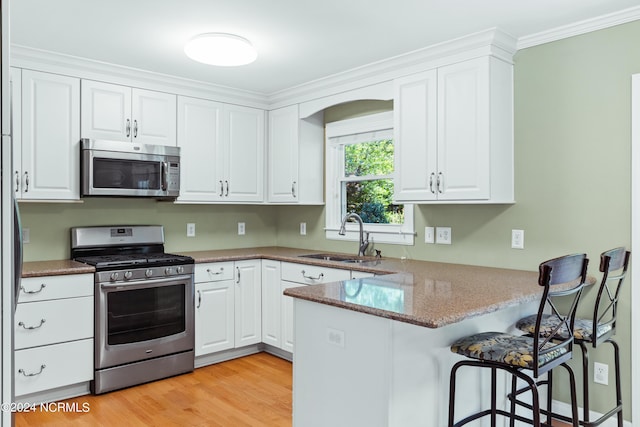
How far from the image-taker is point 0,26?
4.00ft

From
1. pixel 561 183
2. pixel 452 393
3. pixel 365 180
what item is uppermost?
pixel 365 180

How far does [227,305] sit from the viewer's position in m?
3.91

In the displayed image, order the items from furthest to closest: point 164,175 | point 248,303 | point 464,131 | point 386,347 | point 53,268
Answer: point 248,303 < point 164,175 < point 53,268 < point 464,131 < point 386,347

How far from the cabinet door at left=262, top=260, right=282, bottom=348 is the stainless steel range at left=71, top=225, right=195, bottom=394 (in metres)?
0.65

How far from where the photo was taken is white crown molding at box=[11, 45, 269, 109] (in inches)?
128

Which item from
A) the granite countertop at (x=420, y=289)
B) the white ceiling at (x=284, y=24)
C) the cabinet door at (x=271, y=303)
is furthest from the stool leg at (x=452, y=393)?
the cabinet door at (x=271, y=303)

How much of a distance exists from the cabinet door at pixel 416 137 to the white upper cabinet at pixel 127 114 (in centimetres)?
183

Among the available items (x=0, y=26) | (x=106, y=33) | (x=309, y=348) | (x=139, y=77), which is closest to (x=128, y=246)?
(x=139, y=77)

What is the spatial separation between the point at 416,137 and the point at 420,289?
1280 mm

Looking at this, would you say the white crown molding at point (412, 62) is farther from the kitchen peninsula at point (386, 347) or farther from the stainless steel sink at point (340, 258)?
the kitchen peninsula at point (386, 347)

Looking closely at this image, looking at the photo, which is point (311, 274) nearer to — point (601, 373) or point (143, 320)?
point (143, 320)

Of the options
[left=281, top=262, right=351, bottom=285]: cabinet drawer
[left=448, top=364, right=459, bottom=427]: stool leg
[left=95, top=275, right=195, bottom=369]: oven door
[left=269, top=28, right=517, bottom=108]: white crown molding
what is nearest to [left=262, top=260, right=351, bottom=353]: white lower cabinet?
[left=281, top=262, right=351, bottom=285]: cabinet drawer

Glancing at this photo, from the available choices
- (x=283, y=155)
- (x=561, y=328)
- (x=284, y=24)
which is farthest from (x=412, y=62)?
(x=561, y=328)

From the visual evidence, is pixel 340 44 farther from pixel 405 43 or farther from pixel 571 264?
pixel 571 264
